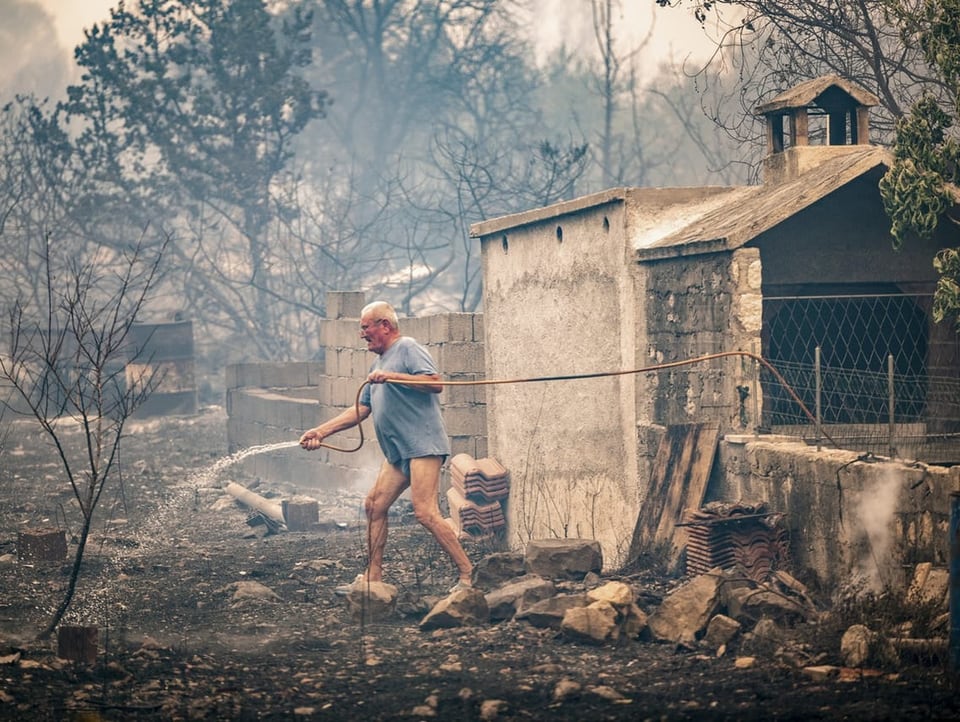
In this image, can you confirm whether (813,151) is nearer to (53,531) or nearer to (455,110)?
(53,531)

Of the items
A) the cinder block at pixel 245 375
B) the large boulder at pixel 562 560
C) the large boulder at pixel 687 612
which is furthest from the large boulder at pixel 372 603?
the cinder block at pixel 245 375

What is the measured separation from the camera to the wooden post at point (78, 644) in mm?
6828

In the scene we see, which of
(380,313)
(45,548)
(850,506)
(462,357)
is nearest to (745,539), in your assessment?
(850,506)

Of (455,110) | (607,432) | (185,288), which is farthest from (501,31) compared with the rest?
(607,432)

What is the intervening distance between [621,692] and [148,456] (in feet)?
43.3

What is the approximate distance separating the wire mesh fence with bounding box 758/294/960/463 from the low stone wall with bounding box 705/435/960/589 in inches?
51.2

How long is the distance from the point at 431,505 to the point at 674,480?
171 centimetres

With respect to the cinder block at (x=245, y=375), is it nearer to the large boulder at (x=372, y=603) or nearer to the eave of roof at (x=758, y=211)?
the eave of roof at (x=758, y=211)

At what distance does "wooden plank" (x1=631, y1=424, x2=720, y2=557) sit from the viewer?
8.99 m

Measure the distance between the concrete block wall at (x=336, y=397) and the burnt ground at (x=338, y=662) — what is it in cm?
265

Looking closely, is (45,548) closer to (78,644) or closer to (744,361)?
(78,644)

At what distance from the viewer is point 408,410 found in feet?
29.3

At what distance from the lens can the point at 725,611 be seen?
747 cm

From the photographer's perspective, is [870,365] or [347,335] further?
[347,335]
